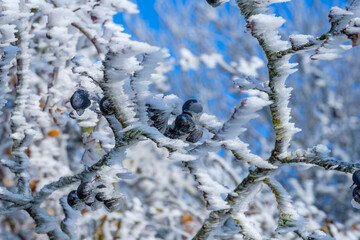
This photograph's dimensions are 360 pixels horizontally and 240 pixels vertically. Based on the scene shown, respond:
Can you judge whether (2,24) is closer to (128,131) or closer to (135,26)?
(128,131)

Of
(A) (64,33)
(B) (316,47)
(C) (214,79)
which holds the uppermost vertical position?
(B) (316,47)

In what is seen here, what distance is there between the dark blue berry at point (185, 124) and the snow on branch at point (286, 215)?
262mm

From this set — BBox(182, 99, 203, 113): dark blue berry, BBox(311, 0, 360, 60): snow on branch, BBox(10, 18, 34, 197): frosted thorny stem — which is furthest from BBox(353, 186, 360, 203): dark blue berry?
BBox(10, 18, 34, 197): frosted thorny stem

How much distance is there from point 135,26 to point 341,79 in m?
7.14

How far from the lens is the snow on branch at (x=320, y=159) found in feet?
2.50

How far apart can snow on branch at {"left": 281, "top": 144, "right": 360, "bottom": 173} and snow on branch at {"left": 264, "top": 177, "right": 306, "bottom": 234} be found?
0.10 meters

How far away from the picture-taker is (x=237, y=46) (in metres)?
10.5

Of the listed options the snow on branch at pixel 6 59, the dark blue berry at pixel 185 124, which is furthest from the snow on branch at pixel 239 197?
the snow on branch at pixel 6 59

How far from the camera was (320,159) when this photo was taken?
0.80 meters

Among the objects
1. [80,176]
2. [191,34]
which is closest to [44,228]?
[80,176]

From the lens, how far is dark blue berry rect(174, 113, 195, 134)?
908mm

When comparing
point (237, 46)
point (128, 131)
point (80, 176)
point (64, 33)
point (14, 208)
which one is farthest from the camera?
point (237, 46)

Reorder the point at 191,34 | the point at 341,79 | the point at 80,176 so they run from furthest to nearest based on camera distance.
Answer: the point at 191,34, the point at 341,79, the point at 80,176

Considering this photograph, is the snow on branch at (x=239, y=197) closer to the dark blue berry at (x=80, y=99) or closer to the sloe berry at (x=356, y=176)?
the sloe berry at (x=356, y=176)
